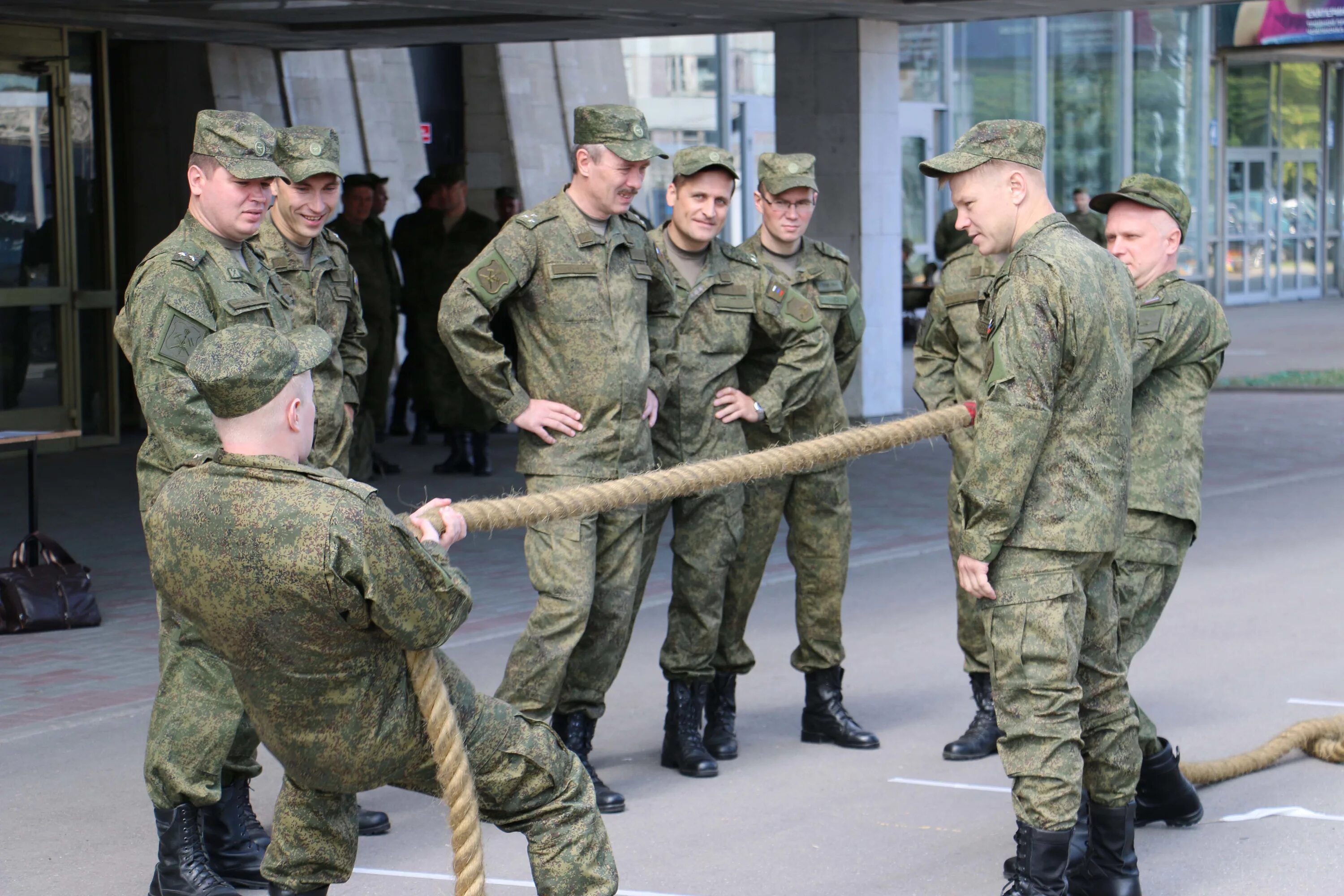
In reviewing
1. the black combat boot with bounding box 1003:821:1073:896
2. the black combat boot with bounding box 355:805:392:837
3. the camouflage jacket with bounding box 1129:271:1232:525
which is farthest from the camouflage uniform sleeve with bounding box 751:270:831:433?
the black combat boot with bounding box 1003:821:1073:896

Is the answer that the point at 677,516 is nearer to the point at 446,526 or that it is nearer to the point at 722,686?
the point at 722,686

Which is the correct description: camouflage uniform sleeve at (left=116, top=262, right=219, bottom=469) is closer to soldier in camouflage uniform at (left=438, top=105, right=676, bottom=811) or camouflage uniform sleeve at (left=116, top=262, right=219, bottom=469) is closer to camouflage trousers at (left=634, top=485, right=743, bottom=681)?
soldier in camouflage uniform at (left=438, top=105, right=676, bottom=811)

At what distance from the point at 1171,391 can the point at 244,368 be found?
2.88 meters

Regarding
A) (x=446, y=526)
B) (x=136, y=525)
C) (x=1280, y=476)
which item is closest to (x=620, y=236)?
(x=446, y=526)

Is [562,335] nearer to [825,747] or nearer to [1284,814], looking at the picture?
[825,747]

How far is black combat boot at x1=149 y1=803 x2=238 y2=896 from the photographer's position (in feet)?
14.8

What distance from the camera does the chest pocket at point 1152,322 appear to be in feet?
16.0

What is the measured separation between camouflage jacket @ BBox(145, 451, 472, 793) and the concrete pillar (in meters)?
11.6

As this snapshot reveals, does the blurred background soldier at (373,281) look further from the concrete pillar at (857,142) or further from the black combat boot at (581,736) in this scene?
the black combat boot at (581,736)

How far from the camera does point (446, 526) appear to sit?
357cm

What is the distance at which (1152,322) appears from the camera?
489 cm

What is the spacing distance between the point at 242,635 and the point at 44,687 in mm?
4139

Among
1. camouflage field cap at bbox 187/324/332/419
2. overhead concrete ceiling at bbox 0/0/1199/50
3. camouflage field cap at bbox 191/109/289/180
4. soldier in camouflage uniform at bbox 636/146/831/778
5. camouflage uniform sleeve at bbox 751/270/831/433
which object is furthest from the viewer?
overhead concrete ceiling at bbox 0/0/1199/50

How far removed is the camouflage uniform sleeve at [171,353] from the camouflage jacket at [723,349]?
1744 mm
